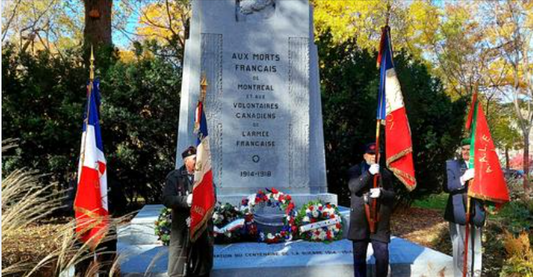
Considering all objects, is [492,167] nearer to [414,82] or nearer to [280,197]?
[280,197]

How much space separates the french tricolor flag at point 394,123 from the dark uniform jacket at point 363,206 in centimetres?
20

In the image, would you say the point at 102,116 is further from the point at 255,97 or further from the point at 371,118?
the point at 371,118

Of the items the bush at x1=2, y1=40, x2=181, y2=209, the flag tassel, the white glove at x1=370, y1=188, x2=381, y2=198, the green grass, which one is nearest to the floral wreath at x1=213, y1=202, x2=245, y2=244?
the flag tassel

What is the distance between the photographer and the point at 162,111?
11.2m

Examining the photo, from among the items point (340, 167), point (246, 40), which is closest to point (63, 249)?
point (246, 40)

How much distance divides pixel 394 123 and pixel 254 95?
3125 mm

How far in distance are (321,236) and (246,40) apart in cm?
359

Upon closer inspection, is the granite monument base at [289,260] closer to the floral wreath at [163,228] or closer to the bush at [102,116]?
the floral wreath at [163,228]

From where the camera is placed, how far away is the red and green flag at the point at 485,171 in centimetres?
575

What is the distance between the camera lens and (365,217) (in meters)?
5.57

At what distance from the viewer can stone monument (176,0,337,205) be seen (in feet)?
26.3

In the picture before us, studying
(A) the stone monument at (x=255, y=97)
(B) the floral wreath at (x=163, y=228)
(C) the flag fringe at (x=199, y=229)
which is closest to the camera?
(C) the flag fringe at (x=199, y=229)

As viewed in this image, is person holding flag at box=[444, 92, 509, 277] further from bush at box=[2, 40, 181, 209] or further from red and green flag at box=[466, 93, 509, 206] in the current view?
bush at box=[2, 40, 181, 209]

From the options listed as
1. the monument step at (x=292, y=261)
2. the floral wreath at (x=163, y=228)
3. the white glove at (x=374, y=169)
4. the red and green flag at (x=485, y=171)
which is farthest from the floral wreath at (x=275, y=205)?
the red and green flag at (x=485, y=171)
